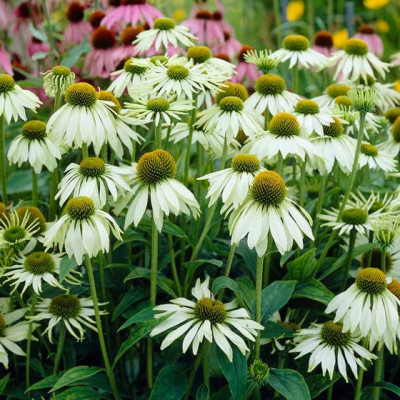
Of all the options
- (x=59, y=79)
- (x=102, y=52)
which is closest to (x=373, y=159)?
(x=59, y=79)

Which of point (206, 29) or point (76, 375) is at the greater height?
point (206, 29)

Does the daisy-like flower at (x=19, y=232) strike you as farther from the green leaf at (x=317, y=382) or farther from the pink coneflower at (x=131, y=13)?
the pink coneflower at (x=131, y=13)

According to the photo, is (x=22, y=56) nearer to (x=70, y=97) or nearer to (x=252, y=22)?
(x=70, y=97)

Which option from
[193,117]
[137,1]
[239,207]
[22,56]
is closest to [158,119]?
[193,117]

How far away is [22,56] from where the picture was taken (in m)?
2.66

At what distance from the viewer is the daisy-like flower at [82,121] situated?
116cm

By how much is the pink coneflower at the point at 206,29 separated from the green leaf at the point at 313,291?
125 cm

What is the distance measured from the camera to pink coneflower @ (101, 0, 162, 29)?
199cm

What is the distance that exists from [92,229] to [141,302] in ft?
1.00

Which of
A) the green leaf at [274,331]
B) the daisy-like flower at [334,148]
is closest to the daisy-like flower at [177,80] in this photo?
the daisy-like flower at [334,148]

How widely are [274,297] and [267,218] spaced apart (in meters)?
0.25

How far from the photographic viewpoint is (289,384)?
3.67 ft

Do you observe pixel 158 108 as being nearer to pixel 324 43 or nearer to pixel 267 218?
pixel 267 218

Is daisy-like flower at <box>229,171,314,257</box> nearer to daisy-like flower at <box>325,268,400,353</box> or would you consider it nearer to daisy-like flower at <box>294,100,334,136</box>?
daisy-like flower at <box>325,268,400,353</box>
